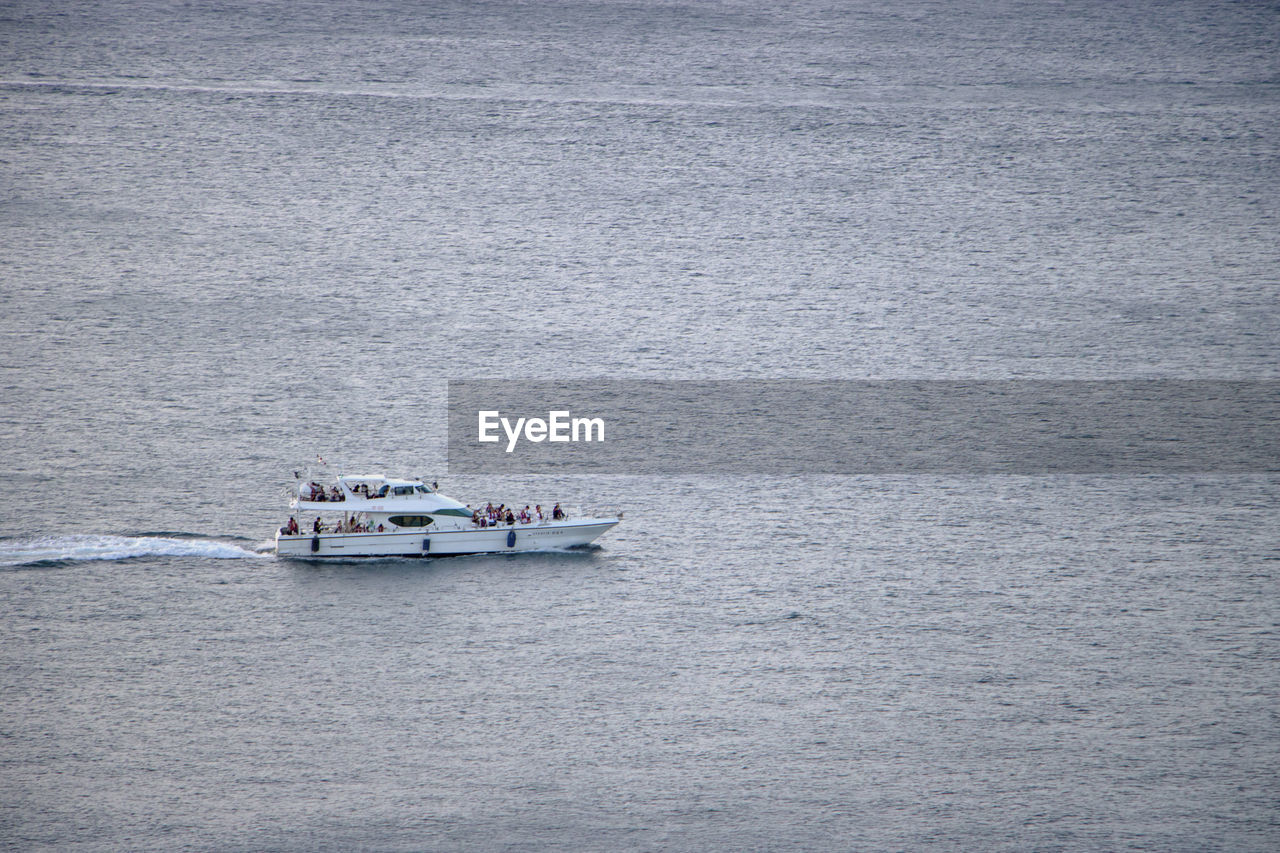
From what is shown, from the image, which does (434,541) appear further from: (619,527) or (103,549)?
(103,549)

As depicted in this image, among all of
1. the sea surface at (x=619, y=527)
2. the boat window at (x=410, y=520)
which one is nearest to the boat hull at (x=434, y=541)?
the boat window at (x=410, y=520)

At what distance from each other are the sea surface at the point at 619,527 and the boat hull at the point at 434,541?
119 centimetres

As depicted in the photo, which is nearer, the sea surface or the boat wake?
the sea surface

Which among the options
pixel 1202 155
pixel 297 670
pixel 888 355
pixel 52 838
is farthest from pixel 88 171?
pixel 1202 155

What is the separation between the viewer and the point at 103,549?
10769cm

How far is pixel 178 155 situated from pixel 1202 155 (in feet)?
415

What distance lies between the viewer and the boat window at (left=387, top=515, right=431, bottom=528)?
349 ft

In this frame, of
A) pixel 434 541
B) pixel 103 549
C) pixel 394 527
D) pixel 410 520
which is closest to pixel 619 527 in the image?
pixel 434 541

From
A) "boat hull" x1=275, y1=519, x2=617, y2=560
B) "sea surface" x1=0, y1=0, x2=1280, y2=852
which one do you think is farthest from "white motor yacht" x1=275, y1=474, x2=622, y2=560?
"sea surface" x1=0, y1=0, x2=1280, y2=852

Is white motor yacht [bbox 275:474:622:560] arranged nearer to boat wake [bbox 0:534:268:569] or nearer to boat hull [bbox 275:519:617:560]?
boat hull [bbox 275:519:617:560]

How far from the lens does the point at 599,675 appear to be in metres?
95.2

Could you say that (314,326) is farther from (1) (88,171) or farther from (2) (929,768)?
(2) (929,768)

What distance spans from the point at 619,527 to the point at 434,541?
1489cm

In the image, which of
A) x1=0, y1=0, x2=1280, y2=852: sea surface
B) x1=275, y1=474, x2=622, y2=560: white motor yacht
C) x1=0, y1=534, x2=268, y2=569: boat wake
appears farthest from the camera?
x1=0, y1=534, x2=268, y2=569: boat wake
